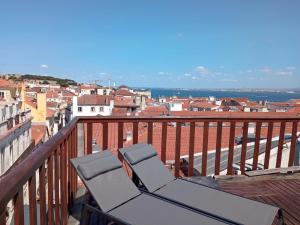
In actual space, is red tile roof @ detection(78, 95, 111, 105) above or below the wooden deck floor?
below

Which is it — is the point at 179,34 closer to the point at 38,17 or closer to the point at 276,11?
the point at 38,17

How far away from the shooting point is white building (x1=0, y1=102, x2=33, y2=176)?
1677 cm

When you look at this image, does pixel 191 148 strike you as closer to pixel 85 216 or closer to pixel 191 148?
pixel 191 148

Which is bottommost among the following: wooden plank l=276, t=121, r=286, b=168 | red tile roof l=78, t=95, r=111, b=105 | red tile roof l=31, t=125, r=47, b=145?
red tile roof l=31, t=125, r=47, b=145

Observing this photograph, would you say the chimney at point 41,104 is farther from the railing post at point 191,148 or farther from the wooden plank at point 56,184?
the wooden plank at point 56,184

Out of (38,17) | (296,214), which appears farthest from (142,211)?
(38,17)

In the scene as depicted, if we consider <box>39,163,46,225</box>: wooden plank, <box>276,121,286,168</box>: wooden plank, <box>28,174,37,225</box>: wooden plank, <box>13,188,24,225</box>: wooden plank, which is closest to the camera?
<box>13,188,24,225</box>: wooden plank

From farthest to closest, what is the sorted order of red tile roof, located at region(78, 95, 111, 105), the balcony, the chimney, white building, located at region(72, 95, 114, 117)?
red tile roof, located at region(78, 95, 111, 105), white building, located at region(72, 95, 114, 117), the chimney, the balcony

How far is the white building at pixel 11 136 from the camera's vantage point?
1677cm

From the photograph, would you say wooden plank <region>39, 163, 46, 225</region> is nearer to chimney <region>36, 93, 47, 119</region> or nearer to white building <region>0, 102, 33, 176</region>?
white building <region>0, 102, 33, 176</region>

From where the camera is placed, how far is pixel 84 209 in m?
2.13

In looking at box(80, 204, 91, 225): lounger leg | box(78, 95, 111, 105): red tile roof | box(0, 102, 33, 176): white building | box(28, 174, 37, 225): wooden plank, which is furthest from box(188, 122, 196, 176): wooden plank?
box(78, 95, 111, 105): red tile roof

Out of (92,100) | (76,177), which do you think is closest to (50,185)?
(76,177)

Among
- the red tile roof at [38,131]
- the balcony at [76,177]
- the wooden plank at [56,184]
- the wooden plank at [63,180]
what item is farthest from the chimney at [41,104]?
the wooden plank at [56,184]
